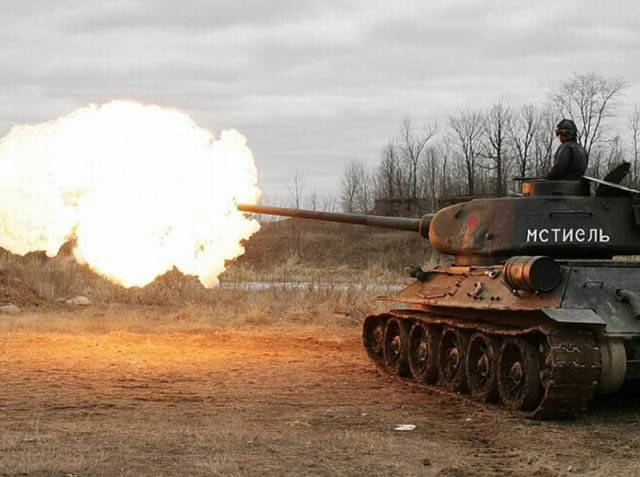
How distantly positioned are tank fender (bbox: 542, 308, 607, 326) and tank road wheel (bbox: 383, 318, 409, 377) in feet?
13.3

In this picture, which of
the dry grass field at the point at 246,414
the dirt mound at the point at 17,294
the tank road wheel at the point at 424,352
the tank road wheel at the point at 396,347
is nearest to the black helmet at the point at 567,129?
the tank road wheel at the point at 424,352

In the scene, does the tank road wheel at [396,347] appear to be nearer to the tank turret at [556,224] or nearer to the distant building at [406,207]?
the tank turret at [556,224]

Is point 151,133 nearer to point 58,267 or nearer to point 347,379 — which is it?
point 347,379

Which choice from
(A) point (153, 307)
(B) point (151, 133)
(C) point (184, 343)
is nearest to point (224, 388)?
(C) point (184, 343)

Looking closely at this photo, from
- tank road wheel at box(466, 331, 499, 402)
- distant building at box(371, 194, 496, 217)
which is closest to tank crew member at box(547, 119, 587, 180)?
tank road wheel at box(466, 331, 499, 402)

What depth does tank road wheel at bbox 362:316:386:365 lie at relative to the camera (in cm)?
1500

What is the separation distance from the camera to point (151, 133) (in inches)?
674

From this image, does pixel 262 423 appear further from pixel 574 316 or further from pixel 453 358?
pixel 453 358

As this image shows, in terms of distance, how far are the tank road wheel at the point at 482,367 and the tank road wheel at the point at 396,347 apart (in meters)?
1.96

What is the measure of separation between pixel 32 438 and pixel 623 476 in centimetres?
533

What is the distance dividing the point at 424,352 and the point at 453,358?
0.75 meters

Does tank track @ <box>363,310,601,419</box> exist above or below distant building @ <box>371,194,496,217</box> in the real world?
below

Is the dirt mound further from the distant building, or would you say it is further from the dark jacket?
the distant building

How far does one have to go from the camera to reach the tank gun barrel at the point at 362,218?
14601mm
